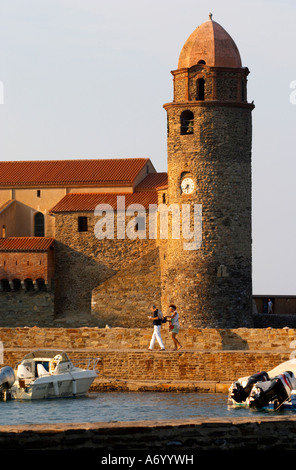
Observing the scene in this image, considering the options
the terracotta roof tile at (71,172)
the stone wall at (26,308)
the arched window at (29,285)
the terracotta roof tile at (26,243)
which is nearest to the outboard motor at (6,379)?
the stone wall at (26,308)

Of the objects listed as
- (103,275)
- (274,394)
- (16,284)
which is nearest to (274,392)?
(274,394)

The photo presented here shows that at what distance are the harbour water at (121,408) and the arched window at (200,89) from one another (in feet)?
59.9

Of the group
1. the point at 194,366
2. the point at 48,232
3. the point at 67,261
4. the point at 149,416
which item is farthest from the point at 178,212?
the point at 149,416

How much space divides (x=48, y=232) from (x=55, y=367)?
966 inches

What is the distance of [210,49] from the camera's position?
41.7 m

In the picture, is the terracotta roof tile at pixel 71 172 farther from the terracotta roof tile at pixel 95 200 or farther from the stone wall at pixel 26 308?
the stone wall at pixel 26 308

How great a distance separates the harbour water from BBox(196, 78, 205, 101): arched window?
59.9ft

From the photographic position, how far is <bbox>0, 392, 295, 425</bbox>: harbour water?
71.9 feet

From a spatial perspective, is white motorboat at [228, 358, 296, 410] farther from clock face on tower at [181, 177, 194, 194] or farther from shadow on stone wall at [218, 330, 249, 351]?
clock face on tower at [181, 177, 194, 194]

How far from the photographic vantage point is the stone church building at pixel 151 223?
40.8 meters

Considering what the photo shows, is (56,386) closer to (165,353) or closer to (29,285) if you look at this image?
(165,353)

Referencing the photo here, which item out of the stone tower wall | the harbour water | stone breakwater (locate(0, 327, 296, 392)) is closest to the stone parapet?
stone breakwater (locate(0, 327, 296, 392))

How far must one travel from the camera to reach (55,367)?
25.4 m

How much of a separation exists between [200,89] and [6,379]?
1954 centimetres
